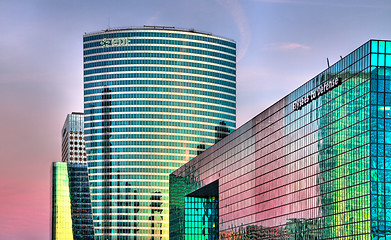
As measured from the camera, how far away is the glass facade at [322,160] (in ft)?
336

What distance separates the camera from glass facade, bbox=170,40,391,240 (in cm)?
10231

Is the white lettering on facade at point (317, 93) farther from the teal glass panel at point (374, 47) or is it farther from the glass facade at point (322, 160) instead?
the teal glass panel at point (374, 47)

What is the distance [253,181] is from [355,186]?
150 ft

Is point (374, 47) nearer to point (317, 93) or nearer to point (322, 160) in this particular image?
point (317, 93)

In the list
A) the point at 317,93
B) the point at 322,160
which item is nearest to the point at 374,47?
the point at 317,93

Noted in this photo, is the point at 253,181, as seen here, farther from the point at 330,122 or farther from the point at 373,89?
the point at 373,89

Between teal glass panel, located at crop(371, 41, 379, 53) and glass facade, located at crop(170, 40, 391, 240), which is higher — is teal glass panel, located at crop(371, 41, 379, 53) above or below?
above

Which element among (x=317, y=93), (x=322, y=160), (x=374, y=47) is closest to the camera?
(x=374, y=47)

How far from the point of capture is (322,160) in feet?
387

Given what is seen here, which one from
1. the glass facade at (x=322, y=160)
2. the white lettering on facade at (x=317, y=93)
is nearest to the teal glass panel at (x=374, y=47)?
the glass facade at (x=322, y=160)

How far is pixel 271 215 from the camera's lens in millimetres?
140000

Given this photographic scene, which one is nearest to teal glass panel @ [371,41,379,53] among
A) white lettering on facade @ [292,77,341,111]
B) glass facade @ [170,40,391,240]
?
glass facade @ [170,40,391,240]

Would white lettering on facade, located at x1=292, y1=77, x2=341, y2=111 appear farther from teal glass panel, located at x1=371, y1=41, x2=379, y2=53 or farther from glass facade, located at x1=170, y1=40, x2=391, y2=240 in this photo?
teal glass panel, located at x1=371, y1=41, x2=379, y2=53

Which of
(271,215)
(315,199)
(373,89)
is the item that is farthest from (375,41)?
(271,215)
